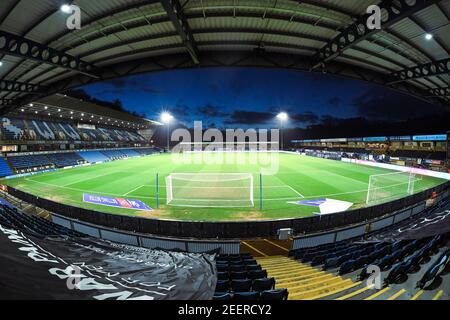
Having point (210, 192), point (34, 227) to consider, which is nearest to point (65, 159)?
point (210, 192)

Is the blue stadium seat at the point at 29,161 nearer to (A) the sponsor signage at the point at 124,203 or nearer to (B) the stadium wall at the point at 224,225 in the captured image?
(A) the sponsor signage at the point at 124,203

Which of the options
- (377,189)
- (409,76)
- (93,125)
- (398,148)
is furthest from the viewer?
(93,125)

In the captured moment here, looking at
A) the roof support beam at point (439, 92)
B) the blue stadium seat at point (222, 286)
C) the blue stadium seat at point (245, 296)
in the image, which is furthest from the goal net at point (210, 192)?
the roof support beam at point (439, 92)

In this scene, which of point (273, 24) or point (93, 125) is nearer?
Result: point (273, 24)

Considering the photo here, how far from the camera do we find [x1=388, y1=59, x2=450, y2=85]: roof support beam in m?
12.0

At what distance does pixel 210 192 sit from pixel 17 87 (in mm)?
16447

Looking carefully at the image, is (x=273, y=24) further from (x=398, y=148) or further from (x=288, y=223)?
(x=398, y=148)

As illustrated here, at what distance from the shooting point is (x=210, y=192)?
20.2 meters

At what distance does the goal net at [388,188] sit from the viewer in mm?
18281

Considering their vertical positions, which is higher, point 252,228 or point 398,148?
point 398,148
